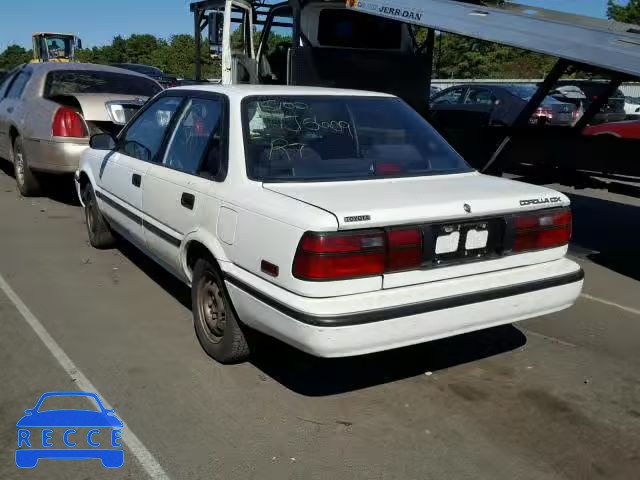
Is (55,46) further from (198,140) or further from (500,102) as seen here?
(198,140)

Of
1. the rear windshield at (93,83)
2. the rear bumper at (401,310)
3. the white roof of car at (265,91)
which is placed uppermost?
the white roof of car at (265,91)

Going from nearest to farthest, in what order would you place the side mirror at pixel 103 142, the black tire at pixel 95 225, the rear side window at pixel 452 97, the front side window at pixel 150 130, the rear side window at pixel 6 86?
the front side window at pixel 150 130 → the side mirror at pixel 103 142 → the black tire at pixel 95 225 → the rear side window at pixel 6 86 → the rear side window at pixel 452 97

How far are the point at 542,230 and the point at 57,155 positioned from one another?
5709 millimetres

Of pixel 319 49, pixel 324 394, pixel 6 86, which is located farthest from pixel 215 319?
pixel 6 86

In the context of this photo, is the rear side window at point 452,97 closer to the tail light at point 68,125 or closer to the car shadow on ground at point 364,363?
the tail light at point 68,125

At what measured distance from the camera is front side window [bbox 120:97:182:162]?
14.9ft

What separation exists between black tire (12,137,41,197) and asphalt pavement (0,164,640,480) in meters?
3.28

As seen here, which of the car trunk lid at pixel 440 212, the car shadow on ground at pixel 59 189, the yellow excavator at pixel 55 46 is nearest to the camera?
the car trunk lid at pixel 440 212

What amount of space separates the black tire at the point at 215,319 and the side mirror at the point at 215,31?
19.7 feet

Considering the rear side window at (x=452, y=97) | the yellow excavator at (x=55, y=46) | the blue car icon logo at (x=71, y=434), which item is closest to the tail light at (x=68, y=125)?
the blue car icon logo at (x=71, y=434)

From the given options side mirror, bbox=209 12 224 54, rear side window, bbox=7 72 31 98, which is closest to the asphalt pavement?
rear side window, bbox=7 72 31 98

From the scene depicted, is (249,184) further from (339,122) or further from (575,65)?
(575,65)

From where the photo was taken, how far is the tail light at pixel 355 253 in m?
2.91

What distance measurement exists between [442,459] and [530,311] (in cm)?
103
